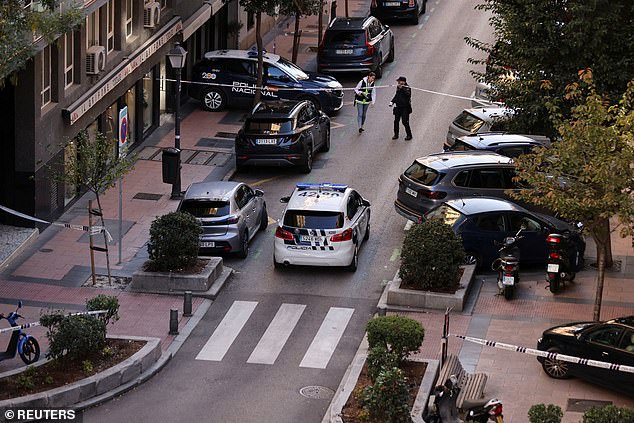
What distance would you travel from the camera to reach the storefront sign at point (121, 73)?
105 feet

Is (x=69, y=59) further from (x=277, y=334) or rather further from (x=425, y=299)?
(x=425, y=299)

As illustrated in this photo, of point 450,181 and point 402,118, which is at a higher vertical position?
point 450,181

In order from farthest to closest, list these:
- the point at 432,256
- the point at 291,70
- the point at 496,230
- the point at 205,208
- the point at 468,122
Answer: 1. the point at 291,70
2. the point at 468,122
3. the point at 205,208
4. the point at 496,230
5. the point at 432,256

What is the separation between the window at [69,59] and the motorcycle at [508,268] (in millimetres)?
11534

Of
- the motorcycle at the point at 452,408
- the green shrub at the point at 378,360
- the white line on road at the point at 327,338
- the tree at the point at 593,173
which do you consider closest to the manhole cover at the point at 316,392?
the white line on road at the point at 327,338

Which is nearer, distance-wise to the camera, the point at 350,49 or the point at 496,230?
the point at 496,230

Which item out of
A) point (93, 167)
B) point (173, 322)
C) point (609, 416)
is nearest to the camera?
point (609, 416)

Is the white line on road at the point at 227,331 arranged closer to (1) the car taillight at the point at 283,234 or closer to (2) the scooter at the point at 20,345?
(1) the car taillight at the point at 283,234

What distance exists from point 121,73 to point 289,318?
1133cm

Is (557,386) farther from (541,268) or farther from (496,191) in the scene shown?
(496,191)

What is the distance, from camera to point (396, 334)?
22.1 metres

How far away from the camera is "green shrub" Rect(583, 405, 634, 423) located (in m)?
18.3

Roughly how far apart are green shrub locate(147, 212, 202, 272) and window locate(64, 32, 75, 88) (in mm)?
6454

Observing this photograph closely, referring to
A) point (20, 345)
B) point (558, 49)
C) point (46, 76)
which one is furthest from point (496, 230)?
point (46, 76)
